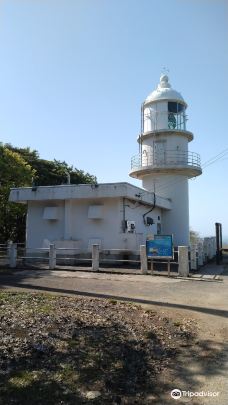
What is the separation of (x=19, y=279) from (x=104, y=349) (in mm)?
8297

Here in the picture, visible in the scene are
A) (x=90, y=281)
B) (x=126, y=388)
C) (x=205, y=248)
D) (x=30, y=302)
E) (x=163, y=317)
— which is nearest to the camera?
(x=126, y=388)

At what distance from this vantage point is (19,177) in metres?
29.2

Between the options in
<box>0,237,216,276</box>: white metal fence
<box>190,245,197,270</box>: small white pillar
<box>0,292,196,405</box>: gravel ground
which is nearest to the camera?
<box>0,292,196,405</box>: gravel ground

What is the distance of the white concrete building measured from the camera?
2014cm

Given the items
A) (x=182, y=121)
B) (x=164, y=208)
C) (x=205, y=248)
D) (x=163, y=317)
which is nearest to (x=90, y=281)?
(x=163, y=317)

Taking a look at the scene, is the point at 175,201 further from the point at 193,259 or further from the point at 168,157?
the point at 193,259

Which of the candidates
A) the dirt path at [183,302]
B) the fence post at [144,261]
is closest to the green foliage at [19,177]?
the dirt path at [183,302]

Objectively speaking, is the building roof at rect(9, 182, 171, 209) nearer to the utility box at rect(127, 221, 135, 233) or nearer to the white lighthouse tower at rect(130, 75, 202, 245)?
the utility box at rect(127, 221, 135, 233)

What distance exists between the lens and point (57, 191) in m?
20.6

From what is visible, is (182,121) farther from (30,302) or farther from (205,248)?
(30,302)

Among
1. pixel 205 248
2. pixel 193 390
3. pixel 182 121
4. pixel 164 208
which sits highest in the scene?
pixel 182 121

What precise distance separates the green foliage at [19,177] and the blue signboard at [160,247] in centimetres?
1556

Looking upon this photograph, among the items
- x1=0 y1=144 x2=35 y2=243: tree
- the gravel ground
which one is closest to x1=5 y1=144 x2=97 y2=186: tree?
x1=0 y1=144 x2=35 y2=243: tree

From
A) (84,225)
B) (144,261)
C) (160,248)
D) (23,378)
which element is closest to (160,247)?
(160,248)
